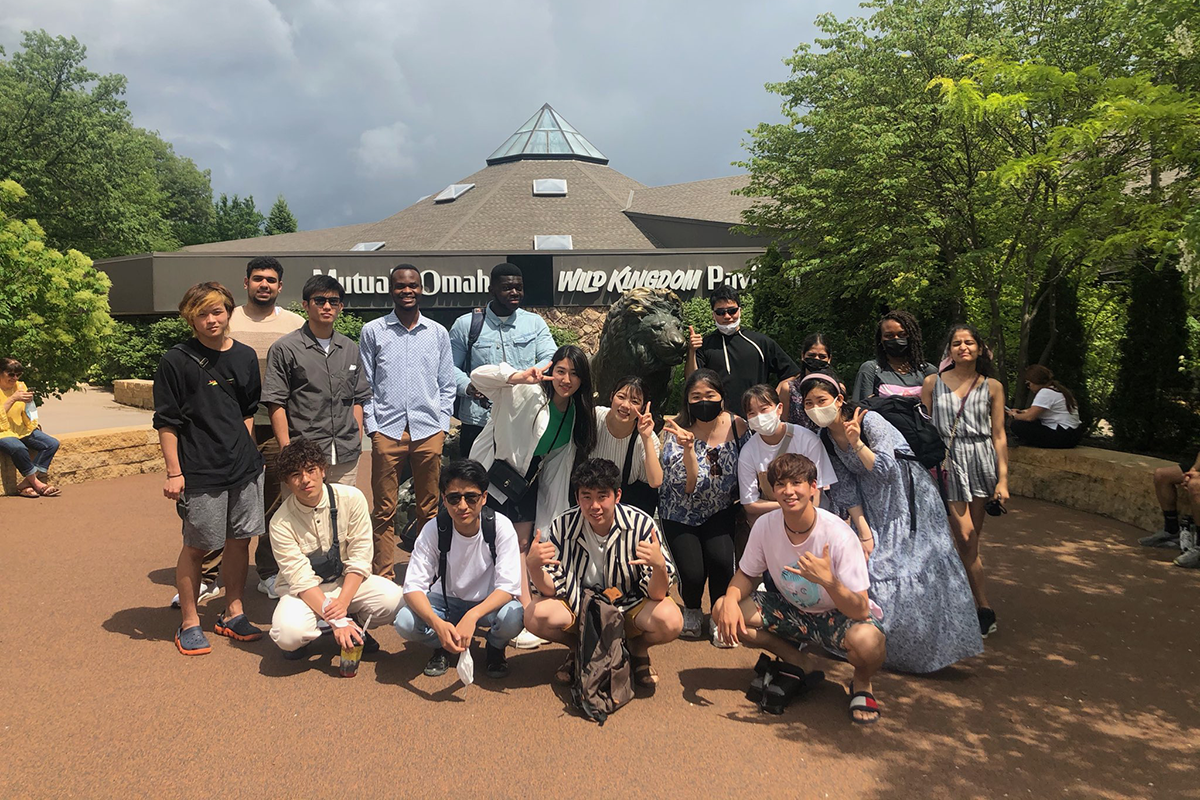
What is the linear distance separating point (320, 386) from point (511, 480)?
1334mm

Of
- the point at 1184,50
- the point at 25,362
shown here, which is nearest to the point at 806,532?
the point at 1184,50

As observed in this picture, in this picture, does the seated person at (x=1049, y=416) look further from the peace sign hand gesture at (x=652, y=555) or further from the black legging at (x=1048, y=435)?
the peace sign hand gesture at (x=652, y=555)

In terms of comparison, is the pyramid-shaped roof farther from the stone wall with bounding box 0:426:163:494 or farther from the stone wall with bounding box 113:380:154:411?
the stone wall with bounding box 0:426:163:494

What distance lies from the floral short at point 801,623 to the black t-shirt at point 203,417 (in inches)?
113

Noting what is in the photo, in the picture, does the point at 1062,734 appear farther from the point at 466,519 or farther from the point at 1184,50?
the point at 1184,50

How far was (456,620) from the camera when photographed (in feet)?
13.4

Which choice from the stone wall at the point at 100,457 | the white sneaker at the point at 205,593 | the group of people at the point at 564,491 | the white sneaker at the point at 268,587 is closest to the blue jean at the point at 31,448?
the stone wall at the point at 100,457

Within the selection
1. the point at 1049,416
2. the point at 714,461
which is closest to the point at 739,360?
the point at 714,461

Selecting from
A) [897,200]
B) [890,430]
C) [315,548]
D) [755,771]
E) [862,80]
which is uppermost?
[862,80]

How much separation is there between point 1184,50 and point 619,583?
6.61 metres

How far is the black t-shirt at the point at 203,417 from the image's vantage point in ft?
13.9

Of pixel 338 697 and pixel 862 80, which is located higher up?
pixel 862 80

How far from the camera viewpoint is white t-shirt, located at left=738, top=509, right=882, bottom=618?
356 cm

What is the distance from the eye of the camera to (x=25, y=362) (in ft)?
35.8
